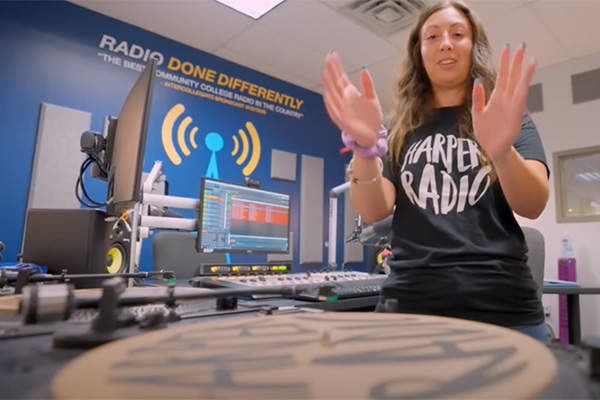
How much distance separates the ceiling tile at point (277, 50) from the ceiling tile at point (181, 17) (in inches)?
4.7

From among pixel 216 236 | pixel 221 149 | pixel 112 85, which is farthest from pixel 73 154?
pixel 216 236

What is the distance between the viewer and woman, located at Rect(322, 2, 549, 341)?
2.42 feet

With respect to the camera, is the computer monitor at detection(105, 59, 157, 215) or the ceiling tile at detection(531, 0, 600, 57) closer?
the computer monitor at detection(105, 59, 157, 215)

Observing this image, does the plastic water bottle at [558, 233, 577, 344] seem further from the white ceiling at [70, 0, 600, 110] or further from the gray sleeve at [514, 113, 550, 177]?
the gray sleeve at [514, 113, 550, 177]

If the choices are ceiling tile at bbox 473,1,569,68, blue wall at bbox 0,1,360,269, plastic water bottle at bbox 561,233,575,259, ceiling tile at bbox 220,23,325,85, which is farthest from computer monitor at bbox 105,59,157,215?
plastic water bottle at bbox 561,233,575,259

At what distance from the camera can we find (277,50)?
3.67 metres

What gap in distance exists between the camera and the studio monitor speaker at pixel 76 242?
1134 mm

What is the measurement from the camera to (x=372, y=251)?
111 inches

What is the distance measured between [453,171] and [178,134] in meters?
2.91

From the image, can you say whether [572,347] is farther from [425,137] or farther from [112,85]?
[112,85]

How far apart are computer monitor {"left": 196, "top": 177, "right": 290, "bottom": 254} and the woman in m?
0.96

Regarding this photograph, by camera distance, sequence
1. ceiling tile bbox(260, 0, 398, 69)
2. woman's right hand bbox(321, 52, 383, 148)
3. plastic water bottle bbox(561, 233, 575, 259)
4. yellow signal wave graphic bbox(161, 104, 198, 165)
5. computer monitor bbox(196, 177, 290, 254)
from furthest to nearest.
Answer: plastic water bottle bbox(561, 233, 575, 259) < yellow signal wave graphic bbox(161, 104, 198, 165) < ceiling tile bbox(260, 0, 398, 69) < computer monitor bbox(196, 177, 290, 254) < woman's right hand bbox(321, 52, 383, 148)

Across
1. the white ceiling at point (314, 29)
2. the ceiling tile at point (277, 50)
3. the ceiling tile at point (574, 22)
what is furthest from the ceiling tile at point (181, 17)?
the ceiling tile at point (574, 22)

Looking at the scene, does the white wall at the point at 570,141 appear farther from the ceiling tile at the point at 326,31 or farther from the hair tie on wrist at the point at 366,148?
the hair tie on wrist at the point at 366,148
